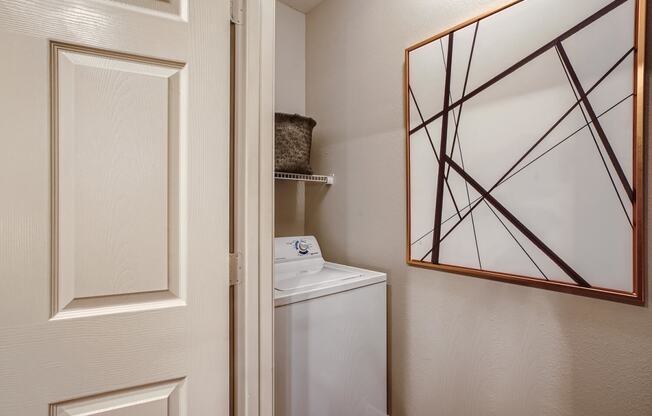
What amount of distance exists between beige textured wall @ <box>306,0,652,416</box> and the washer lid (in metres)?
0.16

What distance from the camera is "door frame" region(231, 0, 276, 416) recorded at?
3.16ft

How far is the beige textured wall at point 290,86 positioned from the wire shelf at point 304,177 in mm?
266

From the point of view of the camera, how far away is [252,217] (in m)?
0.98

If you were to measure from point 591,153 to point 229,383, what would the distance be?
1.32 m

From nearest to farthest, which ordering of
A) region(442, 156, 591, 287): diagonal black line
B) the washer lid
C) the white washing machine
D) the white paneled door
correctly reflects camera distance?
the white paneled door → region(442, 156, 591, 287): diagonal black line → the white washing machine → the washer lid

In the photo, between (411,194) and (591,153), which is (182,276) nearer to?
(411,194)

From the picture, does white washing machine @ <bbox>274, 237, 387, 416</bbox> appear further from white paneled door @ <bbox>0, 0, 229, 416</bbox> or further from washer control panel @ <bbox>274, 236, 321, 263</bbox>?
white paneled door @ <bbox>0, 0, 229, 416</bbox>

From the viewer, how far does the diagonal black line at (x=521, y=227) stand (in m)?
1.09

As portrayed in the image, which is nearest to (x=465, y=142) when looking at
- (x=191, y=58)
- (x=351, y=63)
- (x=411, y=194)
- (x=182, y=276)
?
(x=411, y=194)

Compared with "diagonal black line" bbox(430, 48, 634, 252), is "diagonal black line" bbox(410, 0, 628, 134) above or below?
above

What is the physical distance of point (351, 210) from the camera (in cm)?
190

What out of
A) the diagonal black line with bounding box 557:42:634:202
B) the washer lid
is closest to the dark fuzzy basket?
the washer lid

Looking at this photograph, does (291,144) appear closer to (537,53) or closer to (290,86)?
(290,86)

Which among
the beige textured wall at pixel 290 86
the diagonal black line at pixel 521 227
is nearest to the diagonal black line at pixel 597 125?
the diagonal black line at pixel 521 227
